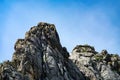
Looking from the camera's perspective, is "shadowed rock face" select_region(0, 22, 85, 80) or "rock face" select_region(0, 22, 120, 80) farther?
"rock face" select_region(0, 22, 120, 80)

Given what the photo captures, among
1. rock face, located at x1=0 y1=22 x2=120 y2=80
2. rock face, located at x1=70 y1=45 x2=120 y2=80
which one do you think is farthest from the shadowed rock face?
rock face, located at x1=70 y1=45 x2=120 y2=80

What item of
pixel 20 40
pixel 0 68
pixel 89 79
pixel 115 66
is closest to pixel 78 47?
pixel 115 66

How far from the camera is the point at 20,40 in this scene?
102 meters

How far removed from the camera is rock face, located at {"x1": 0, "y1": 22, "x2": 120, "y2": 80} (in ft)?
292

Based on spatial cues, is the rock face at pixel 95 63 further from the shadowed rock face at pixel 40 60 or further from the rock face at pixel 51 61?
the shadowed rock face at pixel 40 60

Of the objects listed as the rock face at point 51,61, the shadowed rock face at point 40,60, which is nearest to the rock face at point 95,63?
the rock face at point 51,61

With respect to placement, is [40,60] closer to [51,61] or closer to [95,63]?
[51,61]

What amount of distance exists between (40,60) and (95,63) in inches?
1142

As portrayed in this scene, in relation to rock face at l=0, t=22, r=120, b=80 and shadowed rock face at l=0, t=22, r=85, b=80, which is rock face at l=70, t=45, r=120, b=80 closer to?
rock face at l=0, t=22, r=120, b=80

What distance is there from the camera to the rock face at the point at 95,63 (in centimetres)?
11294

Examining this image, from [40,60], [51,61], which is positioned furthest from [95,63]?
[40,60]

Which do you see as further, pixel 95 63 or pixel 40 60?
pixel 95 63

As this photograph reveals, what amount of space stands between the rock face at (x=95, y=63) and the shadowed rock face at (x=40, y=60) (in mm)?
6813

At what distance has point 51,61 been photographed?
96.8m
